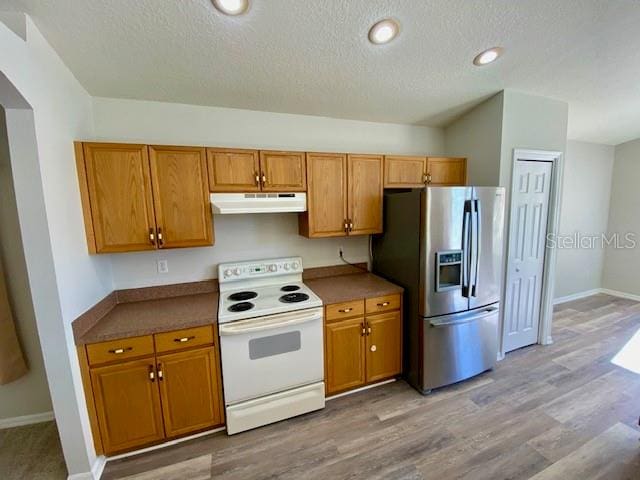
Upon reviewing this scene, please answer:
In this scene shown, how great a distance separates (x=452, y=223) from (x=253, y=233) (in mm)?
1760

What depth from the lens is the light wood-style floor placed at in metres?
1.73

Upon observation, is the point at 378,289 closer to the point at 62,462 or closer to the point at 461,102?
the point at 461,102

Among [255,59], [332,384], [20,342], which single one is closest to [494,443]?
[332,384]

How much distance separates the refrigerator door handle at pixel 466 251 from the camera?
2297 mm

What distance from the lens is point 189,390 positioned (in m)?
1.91

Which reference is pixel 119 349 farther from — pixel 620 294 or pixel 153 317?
pixel 620 294

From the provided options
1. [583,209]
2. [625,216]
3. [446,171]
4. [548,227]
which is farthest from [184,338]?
[625,216]

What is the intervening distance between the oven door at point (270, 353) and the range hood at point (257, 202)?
0.81 meters

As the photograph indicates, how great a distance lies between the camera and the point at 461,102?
2680 mm

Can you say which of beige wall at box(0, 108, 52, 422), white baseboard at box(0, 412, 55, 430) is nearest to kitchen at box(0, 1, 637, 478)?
beige wall at box(0, 108, 52, 422)

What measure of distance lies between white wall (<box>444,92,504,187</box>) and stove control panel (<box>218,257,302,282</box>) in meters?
2.04

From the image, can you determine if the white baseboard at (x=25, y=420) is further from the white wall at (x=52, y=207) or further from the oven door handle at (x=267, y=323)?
the oven door handle at (x=267, y=323)

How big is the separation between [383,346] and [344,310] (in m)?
0.56

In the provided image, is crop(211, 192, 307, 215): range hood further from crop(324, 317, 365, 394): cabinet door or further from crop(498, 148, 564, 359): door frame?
crop(498, 148, 564, 359): door frame
